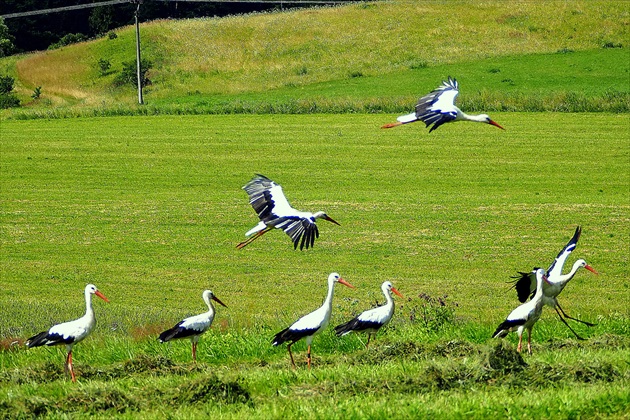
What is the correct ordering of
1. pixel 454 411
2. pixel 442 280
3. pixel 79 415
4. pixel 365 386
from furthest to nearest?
pixel 442 280 < pixel 365 386 < pixel 79 415 < pixel 454 411

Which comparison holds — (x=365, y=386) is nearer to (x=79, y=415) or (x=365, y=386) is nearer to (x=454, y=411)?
(x=454, y=411)

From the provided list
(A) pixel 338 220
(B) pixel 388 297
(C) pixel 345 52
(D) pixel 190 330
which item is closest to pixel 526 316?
(B) pixel 388 297

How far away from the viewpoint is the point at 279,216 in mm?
14758

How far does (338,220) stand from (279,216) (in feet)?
53.6

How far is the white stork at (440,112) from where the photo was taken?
1402cm

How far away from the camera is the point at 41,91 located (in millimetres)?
84250

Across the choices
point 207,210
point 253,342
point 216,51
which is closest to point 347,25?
point 216,51

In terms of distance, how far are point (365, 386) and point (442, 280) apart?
43.0 ft

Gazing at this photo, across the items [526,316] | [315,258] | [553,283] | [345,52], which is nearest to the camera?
[526,316]

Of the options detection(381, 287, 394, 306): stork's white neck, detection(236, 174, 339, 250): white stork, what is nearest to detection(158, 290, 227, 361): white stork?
detection(236, 174, 339, 250): white stork

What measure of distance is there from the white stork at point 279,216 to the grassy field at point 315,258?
1.67 metres

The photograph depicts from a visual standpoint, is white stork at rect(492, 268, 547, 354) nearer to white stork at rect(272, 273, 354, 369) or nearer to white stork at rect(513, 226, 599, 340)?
white stork at rect(513, 226, 599, 340)

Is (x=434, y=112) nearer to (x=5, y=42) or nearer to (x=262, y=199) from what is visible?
(x=262, y=199)

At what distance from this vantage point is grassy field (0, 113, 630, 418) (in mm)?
10969
